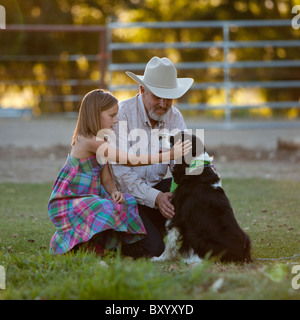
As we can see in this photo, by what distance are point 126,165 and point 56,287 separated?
1642mm

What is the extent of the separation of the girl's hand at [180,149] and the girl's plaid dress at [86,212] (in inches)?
23.6

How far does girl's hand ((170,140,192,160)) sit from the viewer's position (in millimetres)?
3834

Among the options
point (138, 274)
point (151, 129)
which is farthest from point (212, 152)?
point (138, 274)

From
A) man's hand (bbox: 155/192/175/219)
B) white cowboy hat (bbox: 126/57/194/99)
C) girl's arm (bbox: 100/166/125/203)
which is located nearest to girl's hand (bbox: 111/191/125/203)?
girl's arm (bbox: 100/166/125/203)

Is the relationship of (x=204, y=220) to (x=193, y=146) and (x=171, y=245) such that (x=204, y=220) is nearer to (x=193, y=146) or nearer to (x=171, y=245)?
(x=171, y=245)

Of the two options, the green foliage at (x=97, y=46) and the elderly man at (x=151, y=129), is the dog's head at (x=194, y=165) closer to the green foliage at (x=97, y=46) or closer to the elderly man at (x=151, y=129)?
the elderly man at (x=151, y=129)

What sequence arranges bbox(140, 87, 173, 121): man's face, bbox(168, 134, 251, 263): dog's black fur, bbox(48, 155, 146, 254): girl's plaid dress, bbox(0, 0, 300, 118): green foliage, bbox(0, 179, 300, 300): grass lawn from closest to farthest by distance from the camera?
bbox(0, 179, 300, 300): grass lawn, bbox(168, 134, 251, 263): dog's black fur, bbox(48, 155, 146, 254): girl's plaid dress, bbox(140, 87, 173, 121): man's face, bbox(0, 0, 300, 118): green foliage

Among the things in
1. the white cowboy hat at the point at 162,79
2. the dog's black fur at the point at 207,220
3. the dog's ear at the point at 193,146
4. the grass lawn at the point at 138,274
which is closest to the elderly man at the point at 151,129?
the white cowboy hat at the point at 162,79

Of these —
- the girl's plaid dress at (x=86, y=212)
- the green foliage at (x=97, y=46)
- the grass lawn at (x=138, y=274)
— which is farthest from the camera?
the green foliage at (x=97, y=46)

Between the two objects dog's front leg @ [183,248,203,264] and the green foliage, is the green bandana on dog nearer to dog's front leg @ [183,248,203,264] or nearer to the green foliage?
dog's front leg @ [183,248,203,264]

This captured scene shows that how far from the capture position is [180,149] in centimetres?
383

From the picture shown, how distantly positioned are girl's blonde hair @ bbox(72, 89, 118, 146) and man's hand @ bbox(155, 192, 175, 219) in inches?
27.9

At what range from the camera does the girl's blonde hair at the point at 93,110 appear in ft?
13.4
